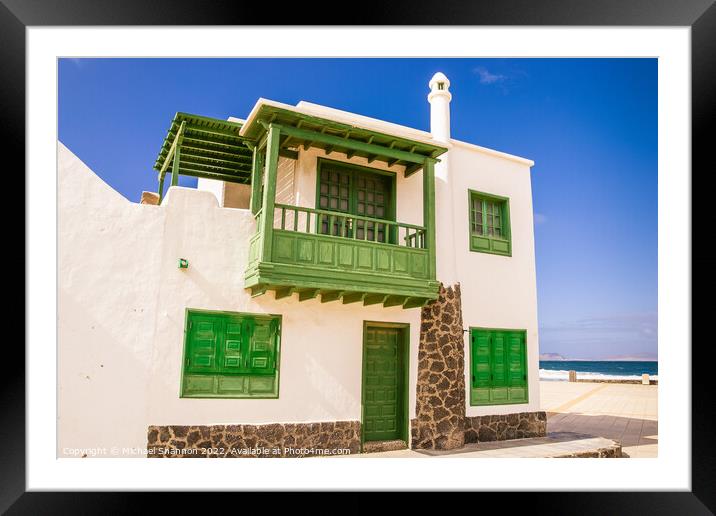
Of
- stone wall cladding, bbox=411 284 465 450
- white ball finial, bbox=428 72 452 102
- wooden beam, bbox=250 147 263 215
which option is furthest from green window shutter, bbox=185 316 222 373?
white ball finial, bbox=428 72 452 102

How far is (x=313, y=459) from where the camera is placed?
8.41 metres

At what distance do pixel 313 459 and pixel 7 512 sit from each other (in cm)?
411

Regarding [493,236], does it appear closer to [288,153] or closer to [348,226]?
[348,226]

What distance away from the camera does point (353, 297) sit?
30.2 ft

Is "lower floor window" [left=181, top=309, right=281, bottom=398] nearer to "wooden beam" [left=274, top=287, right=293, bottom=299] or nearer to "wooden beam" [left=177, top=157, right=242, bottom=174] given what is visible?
"wooden beam" [left=274, top=287, right=293, bottom=299]

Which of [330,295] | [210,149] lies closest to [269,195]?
[330,295]

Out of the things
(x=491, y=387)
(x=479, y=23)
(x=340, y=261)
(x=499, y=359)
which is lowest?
(x=491, y=387)

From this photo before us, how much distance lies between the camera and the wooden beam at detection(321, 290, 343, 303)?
881 cm

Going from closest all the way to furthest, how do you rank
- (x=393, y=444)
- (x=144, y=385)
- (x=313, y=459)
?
→ (x=144, y=385) < (x=313, y=459) < (x=393, y=444)

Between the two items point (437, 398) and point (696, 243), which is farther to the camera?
point (437, 398)

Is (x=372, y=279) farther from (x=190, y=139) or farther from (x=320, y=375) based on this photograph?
A: (x=190, y=139)

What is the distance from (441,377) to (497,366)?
1536 mm

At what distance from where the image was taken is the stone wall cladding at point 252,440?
7.88m

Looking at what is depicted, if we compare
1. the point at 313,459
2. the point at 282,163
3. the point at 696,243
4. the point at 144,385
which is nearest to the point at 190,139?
the point at 282,163
